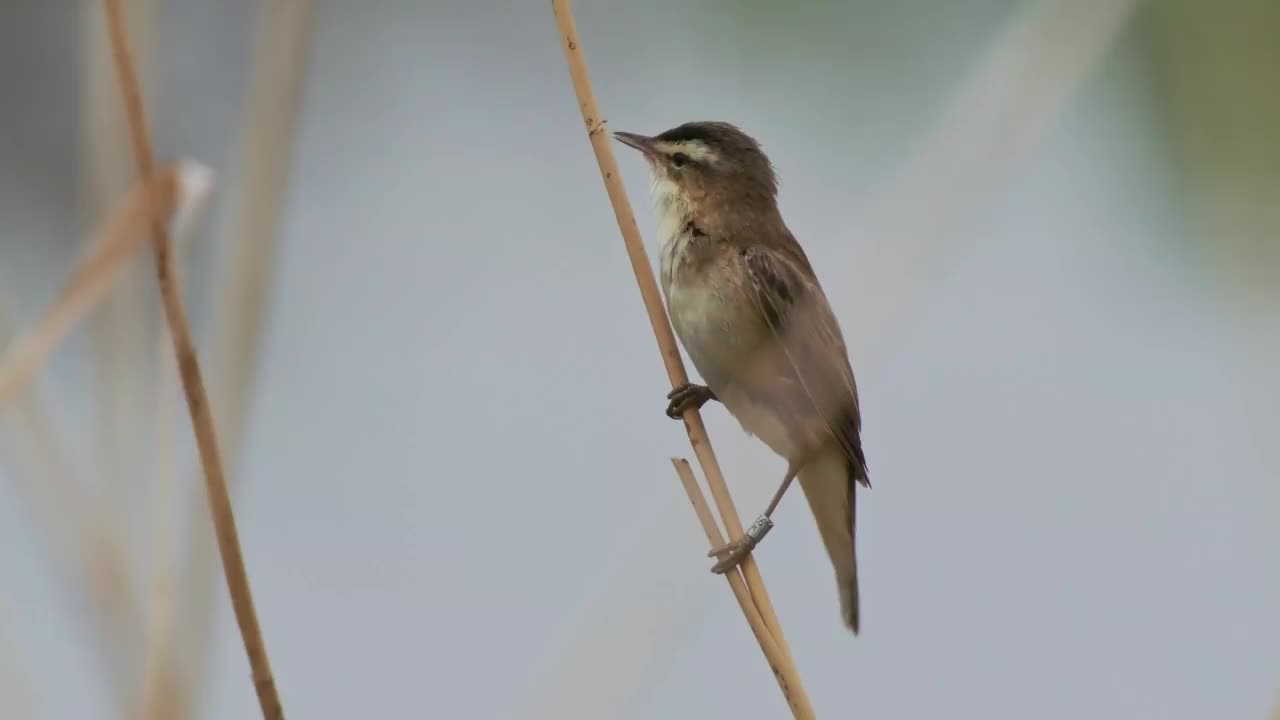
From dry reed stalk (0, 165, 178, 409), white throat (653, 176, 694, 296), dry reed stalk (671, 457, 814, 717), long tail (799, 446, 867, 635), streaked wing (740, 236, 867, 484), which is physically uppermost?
white throat (653, 176, 694, 296)

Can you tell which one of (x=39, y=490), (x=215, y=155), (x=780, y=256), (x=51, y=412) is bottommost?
(x=39, y=490)

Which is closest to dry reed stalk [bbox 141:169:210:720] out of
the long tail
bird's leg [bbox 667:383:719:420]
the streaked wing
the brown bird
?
bird's leg [bbox 667:383:719:420]

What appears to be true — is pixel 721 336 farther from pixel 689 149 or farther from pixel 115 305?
pixel 115 305

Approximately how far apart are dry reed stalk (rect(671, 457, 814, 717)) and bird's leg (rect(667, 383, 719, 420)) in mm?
307

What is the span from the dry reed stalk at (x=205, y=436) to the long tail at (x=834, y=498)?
2.19 metres

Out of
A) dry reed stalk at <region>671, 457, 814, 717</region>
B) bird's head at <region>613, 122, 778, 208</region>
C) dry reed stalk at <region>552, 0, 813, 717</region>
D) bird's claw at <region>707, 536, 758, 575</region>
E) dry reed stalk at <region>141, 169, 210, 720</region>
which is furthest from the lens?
bird's head at <region>613, 122, 778, 208</region>

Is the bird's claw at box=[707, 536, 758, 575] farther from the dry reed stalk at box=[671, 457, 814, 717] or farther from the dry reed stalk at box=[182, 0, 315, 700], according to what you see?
the dry reed stalk at box=[182, 0, 315, 700]

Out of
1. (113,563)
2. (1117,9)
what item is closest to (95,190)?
(113,563)

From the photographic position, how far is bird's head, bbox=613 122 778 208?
3268 mm

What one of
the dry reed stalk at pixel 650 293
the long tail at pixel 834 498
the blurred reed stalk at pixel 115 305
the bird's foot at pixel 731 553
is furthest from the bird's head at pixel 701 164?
the blurred reed stalk at pixel 115 305

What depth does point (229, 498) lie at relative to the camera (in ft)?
4.19

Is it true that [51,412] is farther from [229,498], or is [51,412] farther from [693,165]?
[693,165]

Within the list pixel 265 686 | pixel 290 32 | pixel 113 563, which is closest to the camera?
pixel 265 686

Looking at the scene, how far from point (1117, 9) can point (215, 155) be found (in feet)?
8.68
